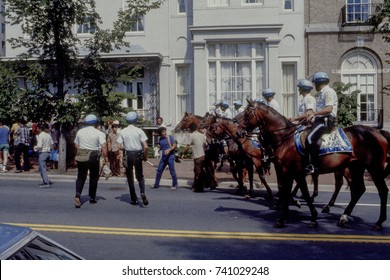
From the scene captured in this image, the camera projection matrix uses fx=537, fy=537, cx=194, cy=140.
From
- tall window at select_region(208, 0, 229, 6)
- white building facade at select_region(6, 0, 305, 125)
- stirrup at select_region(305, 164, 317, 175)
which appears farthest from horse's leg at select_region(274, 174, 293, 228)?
tall window at select_region(208, 0, 229, 6)

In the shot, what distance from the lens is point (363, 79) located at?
25.4m

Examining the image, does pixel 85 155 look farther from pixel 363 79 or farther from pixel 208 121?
pixel 363 79

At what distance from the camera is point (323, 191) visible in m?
14.6

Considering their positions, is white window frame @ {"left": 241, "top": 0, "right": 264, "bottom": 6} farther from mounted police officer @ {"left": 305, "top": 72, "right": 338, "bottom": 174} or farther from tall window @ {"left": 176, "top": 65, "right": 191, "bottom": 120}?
mounted police officer @ {"left": 305, "top": 72, "right": 338, "bottom": 174}

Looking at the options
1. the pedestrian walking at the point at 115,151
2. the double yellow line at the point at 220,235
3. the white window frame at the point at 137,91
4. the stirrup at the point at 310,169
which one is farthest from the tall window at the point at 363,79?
the double yellow line at the point at 220,235

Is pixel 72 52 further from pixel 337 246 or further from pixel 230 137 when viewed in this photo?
pixel 337 246

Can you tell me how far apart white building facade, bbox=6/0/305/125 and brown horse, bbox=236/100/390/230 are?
1421cm

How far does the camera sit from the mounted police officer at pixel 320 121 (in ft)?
30.9

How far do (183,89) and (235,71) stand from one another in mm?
3056

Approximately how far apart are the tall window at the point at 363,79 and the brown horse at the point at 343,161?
16244mm

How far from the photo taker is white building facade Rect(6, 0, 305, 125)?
79.0 feet

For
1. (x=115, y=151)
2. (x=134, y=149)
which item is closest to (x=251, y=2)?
(x=115, y=151)

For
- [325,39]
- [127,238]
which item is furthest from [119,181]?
[325,39]

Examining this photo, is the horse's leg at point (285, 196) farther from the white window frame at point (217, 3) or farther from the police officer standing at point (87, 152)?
the white window frame at point (217, 3)
